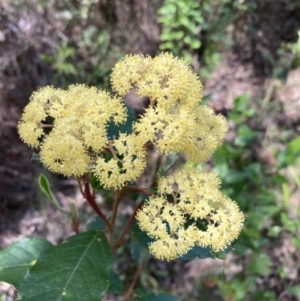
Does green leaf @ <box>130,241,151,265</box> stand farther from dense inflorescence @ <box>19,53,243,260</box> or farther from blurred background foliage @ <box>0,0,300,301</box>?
dense inflorescence @ <box>19,53,243,260</box>

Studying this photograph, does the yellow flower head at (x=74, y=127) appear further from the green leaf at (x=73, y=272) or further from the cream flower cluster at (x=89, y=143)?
the green leaf at (x=73, y=272)

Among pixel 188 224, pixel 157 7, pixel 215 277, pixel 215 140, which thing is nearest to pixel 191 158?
pixel 215 140

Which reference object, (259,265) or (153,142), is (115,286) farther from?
(259,265)

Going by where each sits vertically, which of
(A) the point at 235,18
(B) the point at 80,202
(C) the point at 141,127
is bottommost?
(C) the point at 141,127

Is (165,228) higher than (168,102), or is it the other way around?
(168,102)

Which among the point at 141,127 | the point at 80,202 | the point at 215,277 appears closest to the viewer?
the point at 141,127

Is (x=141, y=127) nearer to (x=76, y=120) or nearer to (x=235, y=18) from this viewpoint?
(x=76, y=120)

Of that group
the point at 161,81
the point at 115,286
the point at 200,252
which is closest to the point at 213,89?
the point at 115,286
